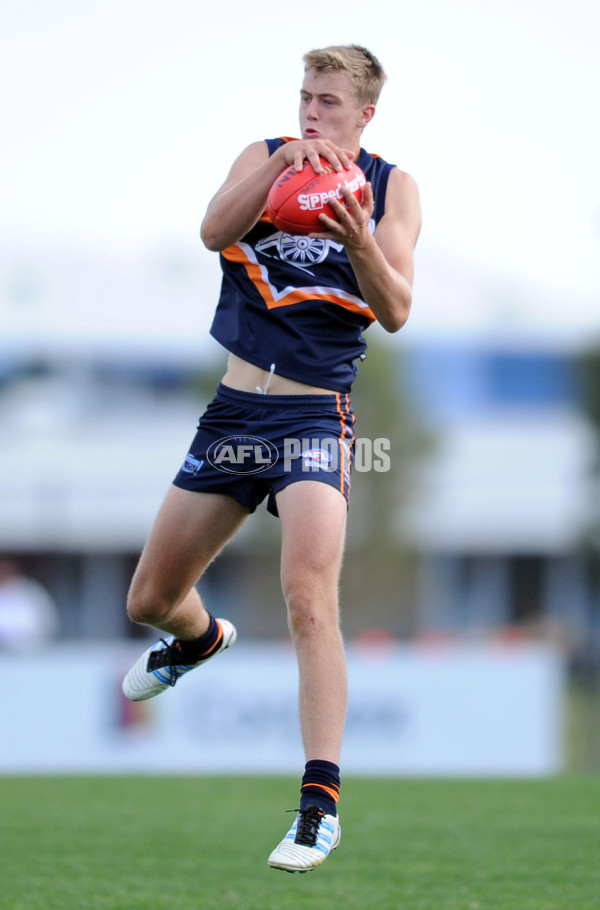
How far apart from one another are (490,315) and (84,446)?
1359 centimetres

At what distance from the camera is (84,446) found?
34.8 m

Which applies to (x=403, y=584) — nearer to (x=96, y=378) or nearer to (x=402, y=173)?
(x=96, y=378)

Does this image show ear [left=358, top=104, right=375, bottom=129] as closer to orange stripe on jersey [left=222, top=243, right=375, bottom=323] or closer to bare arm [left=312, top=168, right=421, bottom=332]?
bare arm [left=312, top=168, right=421, bottom=332]

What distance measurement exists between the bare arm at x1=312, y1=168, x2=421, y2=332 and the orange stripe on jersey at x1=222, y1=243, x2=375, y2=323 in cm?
27

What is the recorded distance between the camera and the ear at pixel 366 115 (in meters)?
5.26

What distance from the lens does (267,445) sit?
521cm

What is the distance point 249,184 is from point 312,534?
141 centimetres

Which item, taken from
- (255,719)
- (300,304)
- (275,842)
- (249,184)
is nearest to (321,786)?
(300,304)

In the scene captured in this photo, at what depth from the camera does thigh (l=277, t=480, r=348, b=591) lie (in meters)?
4.84

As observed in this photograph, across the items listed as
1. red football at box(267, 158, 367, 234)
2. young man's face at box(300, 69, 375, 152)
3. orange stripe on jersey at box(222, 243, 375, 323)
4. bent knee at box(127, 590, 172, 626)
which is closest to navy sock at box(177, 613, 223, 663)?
bent knee at box(127, 590, 172, 626)

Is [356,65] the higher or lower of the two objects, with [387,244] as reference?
higher

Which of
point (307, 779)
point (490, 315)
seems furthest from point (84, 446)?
point (307, 779)

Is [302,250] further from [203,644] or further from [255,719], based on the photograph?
[255,719]

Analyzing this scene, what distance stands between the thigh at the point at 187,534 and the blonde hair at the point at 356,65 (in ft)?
5.93
